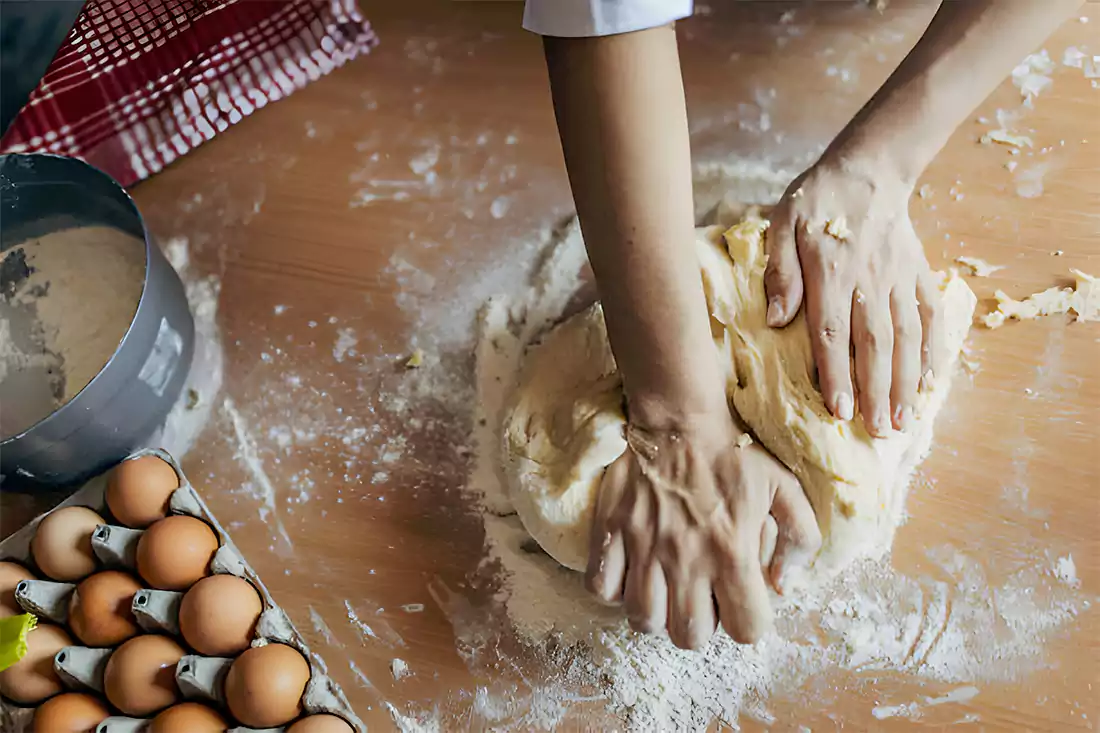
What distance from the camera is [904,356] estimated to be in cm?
80

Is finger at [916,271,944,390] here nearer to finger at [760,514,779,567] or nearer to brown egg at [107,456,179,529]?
finger at [760,514,779,567]

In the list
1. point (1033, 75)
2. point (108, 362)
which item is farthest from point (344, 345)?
point (1033, 75)

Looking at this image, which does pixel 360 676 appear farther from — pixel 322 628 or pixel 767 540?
pixel 767 540

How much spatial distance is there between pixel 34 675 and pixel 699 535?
699 millimetres

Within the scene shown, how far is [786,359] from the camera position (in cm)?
82

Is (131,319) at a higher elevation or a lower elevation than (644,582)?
higher

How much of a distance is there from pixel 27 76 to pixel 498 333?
0.64 m

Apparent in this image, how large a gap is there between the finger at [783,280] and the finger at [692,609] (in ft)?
0.90

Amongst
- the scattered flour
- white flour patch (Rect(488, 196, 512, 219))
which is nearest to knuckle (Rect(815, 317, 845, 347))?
white flour patch (Rect(488, 196, 512, 219))

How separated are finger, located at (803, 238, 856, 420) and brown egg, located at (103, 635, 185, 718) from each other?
712 millimetres

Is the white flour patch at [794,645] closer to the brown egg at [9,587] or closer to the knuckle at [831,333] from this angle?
the knuckle at [831,333]

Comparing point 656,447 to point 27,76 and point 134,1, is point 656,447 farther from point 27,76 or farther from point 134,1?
point 134,1

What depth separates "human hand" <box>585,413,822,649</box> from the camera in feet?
2.47

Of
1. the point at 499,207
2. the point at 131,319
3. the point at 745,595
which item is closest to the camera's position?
the point at 745,595
